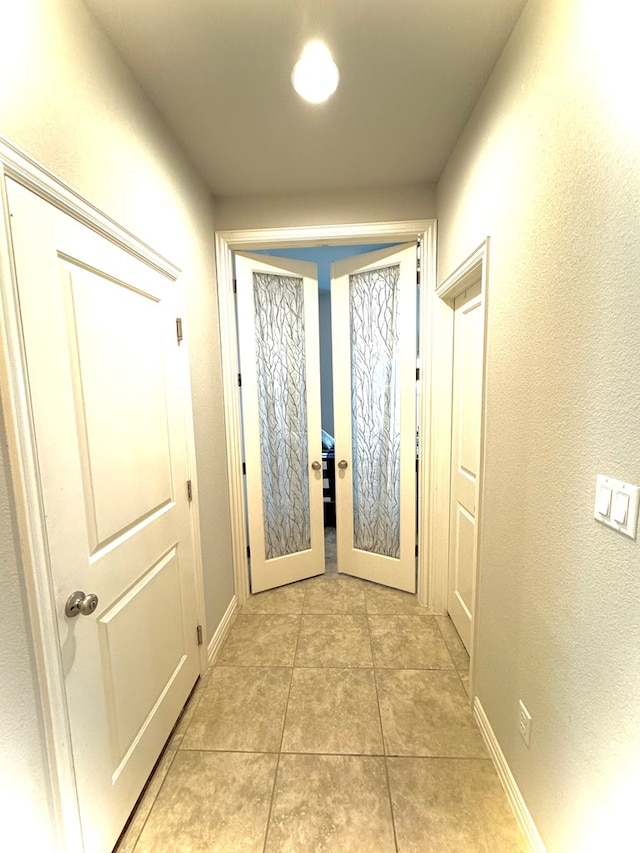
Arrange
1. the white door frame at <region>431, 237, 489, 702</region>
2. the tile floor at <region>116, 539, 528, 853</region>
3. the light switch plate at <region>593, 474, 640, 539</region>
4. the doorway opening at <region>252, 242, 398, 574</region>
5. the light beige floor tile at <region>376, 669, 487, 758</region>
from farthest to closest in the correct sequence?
1. the doorway opening at <region>252, 242, 398, 574</region>
2. the white door frame at <region>431, 237, 489, 702</region>
3. the light beige floor tile at <region>376, 669, 487, 758</region>
4. the tile floor at <region>116, 539, 528, 853</region>
5. the light switch plate at <region>593, 474, 640, 539</region>

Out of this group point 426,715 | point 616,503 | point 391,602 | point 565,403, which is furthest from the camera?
point 391,602

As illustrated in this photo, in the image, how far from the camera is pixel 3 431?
78 centimetres

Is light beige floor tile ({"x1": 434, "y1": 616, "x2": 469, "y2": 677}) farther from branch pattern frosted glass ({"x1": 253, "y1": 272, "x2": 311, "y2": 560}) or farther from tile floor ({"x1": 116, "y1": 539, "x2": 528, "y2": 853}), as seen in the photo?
branch pattern frosted glass ({"x1": 253, "y1": 272, "x2": 311, "y2": 560})

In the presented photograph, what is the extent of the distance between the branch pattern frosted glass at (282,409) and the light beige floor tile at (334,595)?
0.32m

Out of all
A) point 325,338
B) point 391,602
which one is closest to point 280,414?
point 391,602

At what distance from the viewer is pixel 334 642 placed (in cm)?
201

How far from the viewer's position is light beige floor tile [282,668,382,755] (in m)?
1.42

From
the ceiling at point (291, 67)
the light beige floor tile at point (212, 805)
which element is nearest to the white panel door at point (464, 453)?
the ceiling at point (291, 67)

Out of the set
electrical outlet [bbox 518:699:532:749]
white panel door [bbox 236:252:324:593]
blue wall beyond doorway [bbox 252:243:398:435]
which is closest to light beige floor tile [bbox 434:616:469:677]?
electrical outlet [bbox 518:699:532:749]

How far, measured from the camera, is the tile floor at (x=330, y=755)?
3.72 feet

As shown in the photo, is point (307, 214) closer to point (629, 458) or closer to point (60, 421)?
point (60, 421)

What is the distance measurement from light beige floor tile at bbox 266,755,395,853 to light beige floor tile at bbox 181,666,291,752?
17 centimetres

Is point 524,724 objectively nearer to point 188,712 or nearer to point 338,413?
point 188,712

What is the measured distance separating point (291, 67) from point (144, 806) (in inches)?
107
